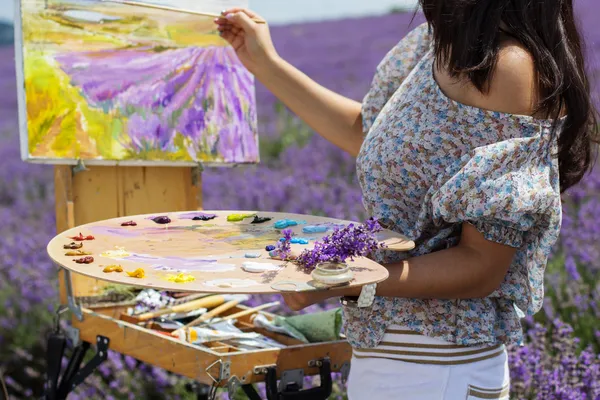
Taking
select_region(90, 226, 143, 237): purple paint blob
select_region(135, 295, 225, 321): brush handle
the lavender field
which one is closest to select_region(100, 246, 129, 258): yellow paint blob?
select_region(90, 226, 143, 237): purple paint blob

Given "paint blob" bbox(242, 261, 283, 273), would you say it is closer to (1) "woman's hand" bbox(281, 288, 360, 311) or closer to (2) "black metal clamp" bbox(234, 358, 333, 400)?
(1) "woman's hand" bbox(281, 288, 360, 311)

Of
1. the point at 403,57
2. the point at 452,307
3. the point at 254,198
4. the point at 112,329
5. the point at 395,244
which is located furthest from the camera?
the point at 254,198

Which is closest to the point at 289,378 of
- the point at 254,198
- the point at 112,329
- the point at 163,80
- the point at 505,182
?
the point at 112,329

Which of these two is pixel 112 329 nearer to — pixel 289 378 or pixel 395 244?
pixel 289 378

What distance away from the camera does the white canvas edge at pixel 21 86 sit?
7.37 ft

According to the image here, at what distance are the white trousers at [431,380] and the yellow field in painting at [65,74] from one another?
44.9 inches

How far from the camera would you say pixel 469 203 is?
1455 mm

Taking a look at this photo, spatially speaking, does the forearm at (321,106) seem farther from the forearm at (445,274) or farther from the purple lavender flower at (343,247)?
the purple lavender flower at (343,247)

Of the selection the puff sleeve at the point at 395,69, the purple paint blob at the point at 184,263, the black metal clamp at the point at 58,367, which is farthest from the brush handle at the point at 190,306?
the purple paint blob at the point at 184,263

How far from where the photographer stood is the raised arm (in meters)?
2.11

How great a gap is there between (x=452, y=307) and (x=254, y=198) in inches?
124

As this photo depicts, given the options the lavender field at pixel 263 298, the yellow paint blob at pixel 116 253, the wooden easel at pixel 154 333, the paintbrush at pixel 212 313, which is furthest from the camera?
the lavender field at pixel 263 298

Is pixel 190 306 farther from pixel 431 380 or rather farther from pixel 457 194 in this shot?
pixel 457 194

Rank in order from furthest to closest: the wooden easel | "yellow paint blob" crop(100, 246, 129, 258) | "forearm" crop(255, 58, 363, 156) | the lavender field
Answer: the lavender field < "forearm" crop(255, 58, 363, 156) < the wooden easel < "yellow paint blob" crop(100, 246, 129, 258)
